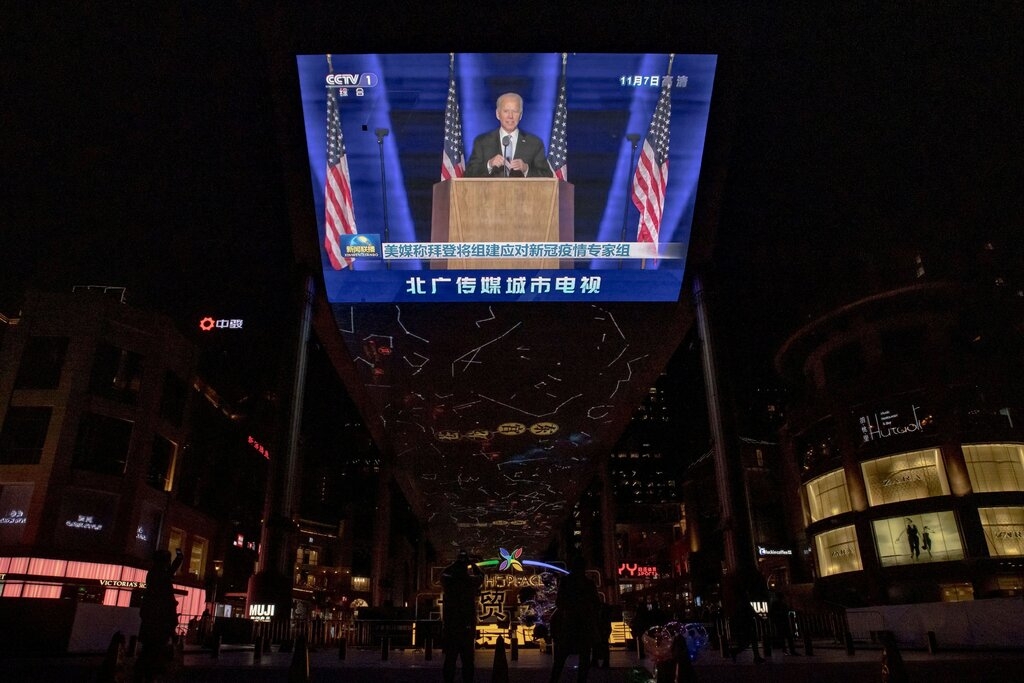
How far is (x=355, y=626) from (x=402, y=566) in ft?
159

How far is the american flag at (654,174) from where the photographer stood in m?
15.1

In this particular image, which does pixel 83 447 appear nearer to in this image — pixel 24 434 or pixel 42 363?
pixel 24 434

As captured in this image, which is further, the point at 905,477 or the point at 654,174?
the point at 905,477

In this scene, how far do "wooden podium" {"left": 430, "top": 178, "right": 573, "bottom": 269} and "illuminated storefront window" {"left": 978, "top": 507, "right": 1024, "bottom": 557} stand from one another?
29.8 meters

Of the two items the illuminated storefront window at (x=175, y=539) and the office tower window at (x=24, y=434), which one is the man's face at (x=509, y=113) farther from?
the illuminated storefront window at (x=175, y=539)

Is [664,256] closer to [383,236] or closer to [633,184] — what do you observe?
[633,184]

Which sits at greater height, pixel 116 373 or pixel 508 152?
pixel 508 152

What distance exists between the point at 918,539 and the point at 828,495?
6.55 m

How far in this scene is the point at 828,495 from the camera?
39500 millimetres

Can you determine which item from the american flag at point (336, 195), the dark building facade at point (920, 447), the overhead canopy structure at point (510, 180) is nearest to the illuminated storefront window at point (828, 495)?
the dark building facade at point (920, 447)

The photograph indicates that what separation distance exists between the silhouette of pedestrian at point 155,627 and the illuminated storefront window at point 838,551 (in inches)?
1492

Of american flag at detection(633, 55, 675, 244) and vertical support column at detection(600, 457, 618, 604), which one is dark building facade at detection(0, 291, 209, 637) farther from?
american flag at detection(633, 55, 675, 244)

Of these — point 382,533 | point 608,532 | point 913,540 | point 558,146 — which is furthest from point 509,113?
point 913,540

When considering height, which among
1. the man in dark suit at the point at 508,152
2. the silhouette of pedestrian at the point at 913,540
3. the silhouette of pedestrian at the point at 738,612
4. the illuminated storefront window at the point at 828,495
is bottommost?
the silhouette of pedestrian at the point at 738,612
